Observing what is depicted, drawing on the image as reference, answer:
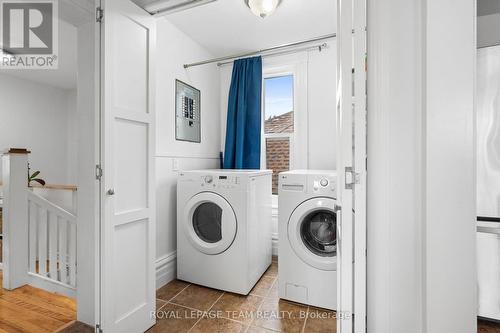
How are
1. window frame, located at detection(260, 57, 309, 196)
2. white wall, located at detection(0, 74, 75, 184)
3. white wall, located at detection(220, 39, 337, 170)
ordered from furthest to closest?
white wall, located at detection(0, 74, 75, 184)
window frame, located at detection(260, 57, 309, 196)
white wall, located at detection(220, 39, 337, 170)

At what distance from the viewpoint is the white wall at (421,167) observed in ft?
2.45

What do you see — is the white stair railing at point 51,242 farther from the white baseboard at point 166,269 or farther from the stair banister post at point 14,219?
the white baseboard at point 166,269

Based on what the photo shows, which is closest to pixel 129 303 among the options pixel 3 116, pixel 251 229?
pixel 251 229

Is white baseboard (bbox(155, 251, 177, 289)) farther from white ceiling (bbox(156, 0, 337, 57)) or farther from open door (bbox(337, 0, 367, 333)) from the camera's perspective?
white ceiling (bbox(156, 0, 337, 57))

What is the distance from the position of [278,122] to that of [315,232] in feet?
5.20

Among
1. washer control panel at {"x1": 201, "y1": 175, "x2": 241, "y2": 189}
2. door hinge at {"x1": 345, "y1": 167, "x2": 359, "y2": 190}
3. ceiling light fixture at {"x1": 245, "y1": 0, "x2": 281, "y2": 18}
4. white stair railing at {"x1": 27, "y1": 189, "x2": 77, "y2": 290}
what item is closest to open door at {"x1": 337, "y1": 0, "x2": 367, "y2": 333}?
door hinge at {"x1": 345, "y1": 167, "x2": 359, "y2": 190}

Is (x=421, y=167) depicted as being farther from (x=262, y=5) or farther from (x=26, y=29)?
(x=26, y=29)

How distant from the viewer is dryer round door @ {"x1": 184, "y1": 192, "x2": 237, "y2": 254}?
205 cm

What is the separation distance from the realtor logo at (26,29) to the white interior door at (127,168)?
0.46m

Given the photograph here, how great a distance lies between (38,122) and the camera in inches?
175

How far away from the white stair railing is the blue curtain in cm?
174

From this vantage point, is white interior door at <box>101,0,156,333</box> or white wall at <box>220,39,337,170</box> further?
white wall at <box>220,39,337,170</box>

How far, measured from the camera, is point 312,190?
1.88 meters

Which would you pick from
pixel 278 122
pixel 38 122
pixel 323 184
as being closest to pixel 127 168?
pixel 323 184
